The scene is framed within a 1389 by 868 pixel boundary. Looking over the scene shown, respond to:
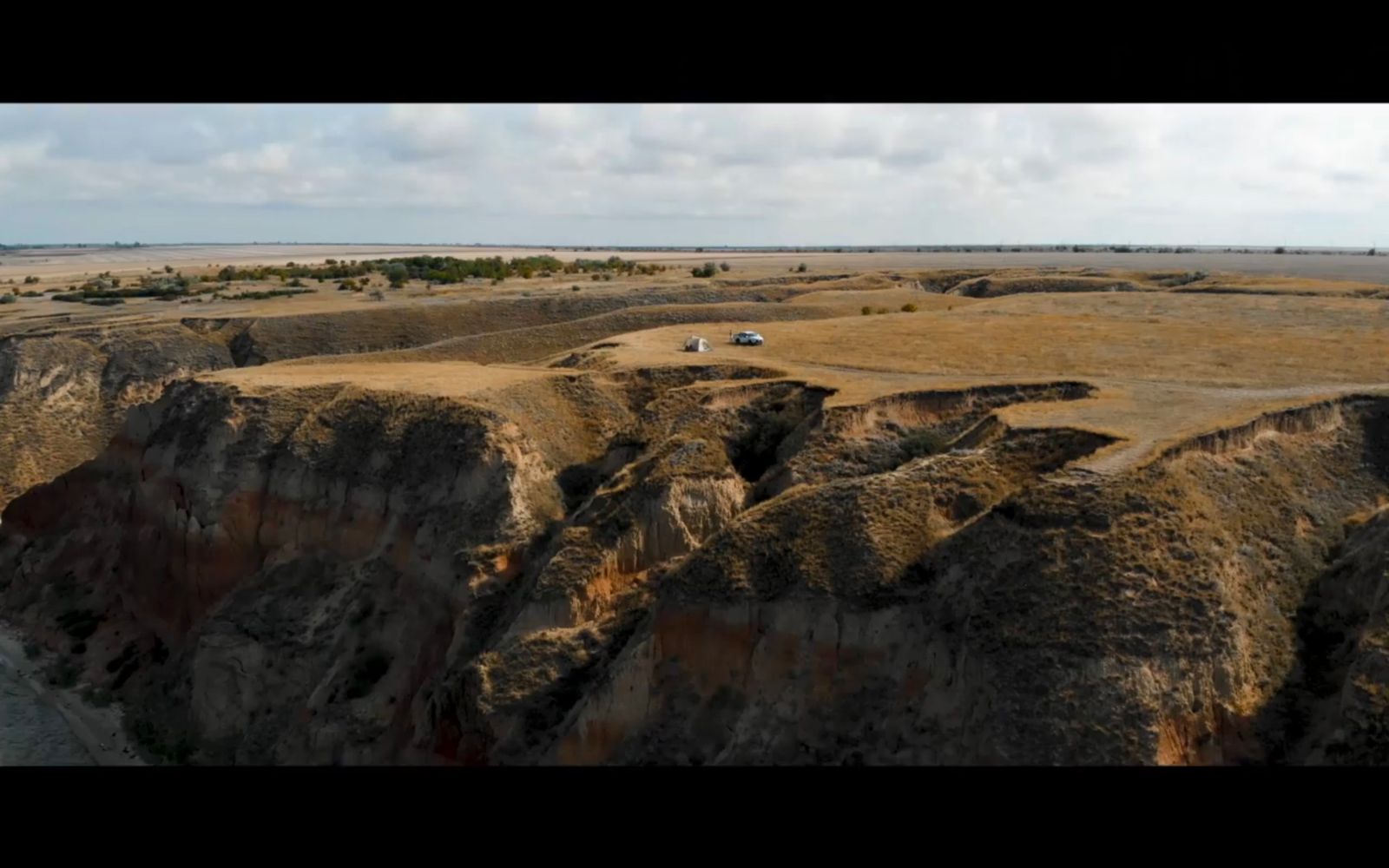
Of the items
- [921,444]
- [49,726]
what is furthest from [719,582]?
[49,726]

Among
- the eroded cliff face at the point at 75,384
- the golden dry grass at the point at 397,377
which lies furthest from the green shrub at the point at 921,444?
the eroded cliff face at the point at 75,384

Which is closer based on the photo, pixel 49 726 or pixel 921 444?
pixel 921 444

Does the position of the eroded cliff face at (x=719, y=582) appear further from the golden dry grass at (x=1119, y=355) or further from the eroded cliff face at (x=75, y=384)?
the eroded cliff face at (x=75, y=384)

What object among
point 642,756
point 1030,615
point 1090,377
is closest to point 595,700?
point 642,756

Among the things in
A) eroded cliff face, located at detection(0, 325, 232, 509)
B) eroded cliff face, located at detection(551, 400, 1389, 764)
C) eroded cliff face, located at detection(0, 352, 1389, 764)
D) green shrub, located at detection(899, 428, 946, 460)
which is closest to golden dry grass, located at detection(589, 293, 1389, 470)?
eroded cliff face, located at detection(0, 352, 1389, 764)

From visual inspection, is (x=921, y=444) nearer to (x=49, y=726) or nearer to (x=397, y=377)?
(x=397, y=377)
